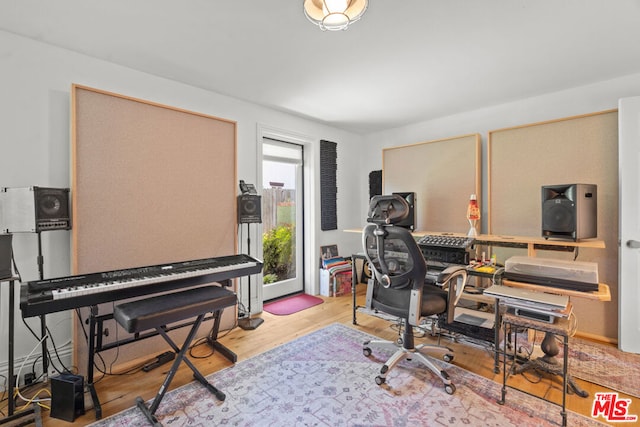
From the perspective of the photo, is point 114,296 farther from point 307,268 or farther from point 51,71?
point 307,268

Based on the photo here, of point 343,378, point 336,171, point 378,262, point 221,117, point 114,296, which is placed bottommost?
point 343,378

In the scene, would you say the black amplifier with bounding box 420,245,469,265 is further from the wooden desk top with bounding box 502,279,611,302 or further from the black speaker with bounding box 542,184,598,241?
the black speaker with bounding box 542,184,598,241

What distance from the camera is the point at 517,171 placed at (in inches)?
122

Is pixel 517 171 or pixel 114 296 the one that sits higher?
pixel 517 171

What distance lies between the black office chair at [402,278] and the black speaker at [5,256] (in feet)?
7.09

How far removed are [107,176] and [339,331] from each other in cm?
241

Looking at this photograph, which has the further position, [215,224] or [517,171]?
[517,171]

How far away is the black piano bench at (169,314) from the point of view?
A: 169 centimetres

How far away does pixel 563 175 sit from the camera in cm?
287

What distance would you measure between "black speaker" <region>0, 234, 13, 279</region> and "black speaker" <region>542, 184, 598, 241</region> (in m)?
3.70

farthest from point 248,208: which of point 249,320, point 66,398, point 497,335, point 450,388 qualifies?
point 497,335

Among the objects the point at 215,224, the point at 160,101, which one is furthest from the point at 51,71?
the point at 215,224

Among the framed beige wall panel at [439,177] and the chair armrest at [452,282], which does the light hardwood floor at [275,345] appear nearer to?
the chair armrest at [452,282]

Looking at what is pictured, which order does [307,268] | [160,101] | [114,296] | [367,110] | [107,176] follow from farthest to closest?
[307,268], [367,110], [160,101], [107,176], [114,296]
